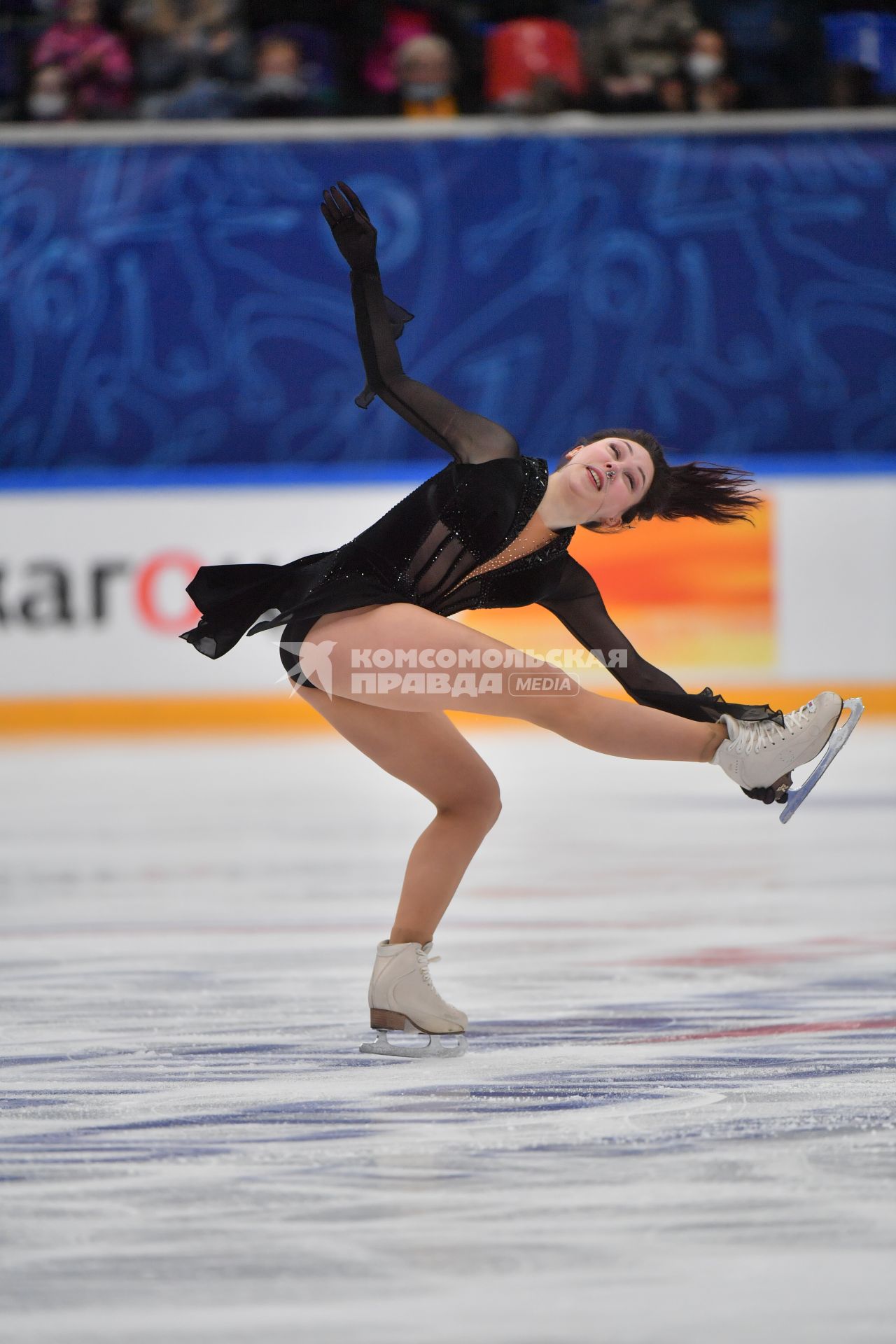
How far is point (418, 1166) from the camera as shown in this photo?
1644 mm

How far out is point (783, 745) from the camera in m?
2.03

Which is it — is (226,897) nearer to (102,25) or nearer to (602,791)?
(602,791)

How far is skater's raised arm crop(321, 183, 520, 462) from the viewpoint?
2.12 metres

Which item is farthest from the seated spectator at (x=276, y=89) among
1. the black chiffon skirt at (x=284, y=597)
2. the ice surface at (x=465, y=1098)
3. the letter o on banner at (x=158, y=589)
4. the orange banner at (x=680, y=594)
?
the black chiffon skirt at (x=284, y=597)

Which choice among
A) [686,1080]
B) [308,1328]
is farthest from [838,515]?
[308,1328]

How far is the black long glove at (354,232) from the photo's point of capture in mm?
2113

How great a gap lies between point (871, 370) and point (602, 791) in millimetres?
3174

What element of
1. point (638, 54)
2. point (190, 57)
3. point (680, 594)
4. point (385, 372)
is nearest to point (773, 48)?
point (638, 54)

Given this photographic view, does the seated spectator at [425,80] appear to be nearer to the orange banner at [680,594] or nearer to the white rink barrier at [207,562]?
the white rink barrier at [207,562]

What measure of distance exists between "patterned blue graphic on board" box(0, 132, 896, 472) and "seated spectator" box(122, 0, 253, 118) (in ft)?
1.11

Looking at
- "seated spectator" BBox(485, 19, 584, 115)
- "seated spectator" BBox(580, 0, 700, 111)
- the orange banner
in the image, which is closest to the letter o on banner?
the orange banner

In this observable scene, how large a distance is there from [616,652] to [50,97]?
19.4 ft

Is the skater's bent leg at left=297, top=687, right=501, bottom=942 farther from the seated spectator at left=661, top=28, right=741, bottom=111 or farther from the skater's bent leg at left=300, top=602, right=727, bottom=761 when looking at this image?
the seated spectator at left=661, top=28, right=741, bottom=111

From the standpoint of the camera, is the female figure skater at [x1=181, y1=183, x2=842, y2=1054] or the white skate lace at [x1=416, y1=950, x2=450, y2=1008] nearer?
the female figure skater at [x1=181, y1=183, x2=842, y2=1054]
